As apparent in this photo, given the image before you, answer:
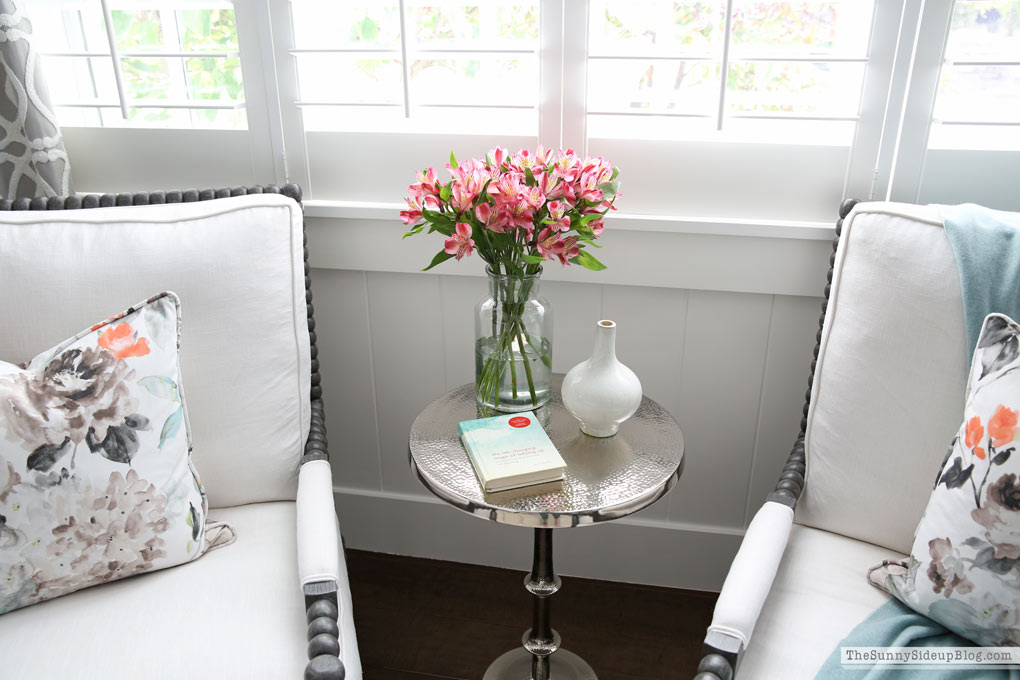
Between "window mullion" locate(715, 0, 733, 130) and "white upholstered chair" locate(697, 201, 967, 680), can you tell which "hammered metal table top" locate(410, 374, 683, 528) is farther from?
"window mullion" locate(715, 0, 733, 130)

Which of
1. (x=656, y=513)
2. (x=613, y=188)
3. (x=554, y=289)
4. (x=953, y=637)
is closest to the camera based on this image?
(x=953, y=637)

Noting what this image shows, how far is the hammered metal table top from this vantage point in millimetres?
1016

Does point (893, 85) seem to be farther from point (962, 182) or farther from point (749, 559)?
point (749, 559)

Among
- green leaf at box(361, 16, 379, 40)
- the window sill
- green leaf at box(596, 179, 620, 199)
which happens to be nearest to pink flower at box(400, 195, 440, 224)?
green leaf at box(596, 179, 620, 199)

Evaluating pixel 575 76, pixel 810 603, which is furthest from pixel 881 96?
pixel 810 603

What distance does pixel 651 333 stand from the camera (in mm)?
1458

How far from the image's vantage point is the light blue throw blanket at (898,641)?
0.89 meters

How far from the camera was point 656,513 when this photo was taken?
5.23ft

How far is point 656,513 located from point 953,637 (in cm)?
69

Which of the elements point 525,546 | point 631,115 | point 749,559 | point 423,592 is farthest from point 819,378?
point 423,592

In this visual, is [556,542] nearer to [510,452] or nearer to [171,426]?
[510,452]

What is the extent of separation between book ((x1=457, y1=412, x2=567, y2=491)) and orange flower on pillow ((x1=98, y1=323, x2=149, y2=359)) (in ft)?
1.52

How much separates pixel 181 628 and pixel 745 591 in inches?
28.4

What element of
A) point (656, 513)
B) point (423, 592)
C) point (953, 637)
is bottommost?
point (423, 592)
